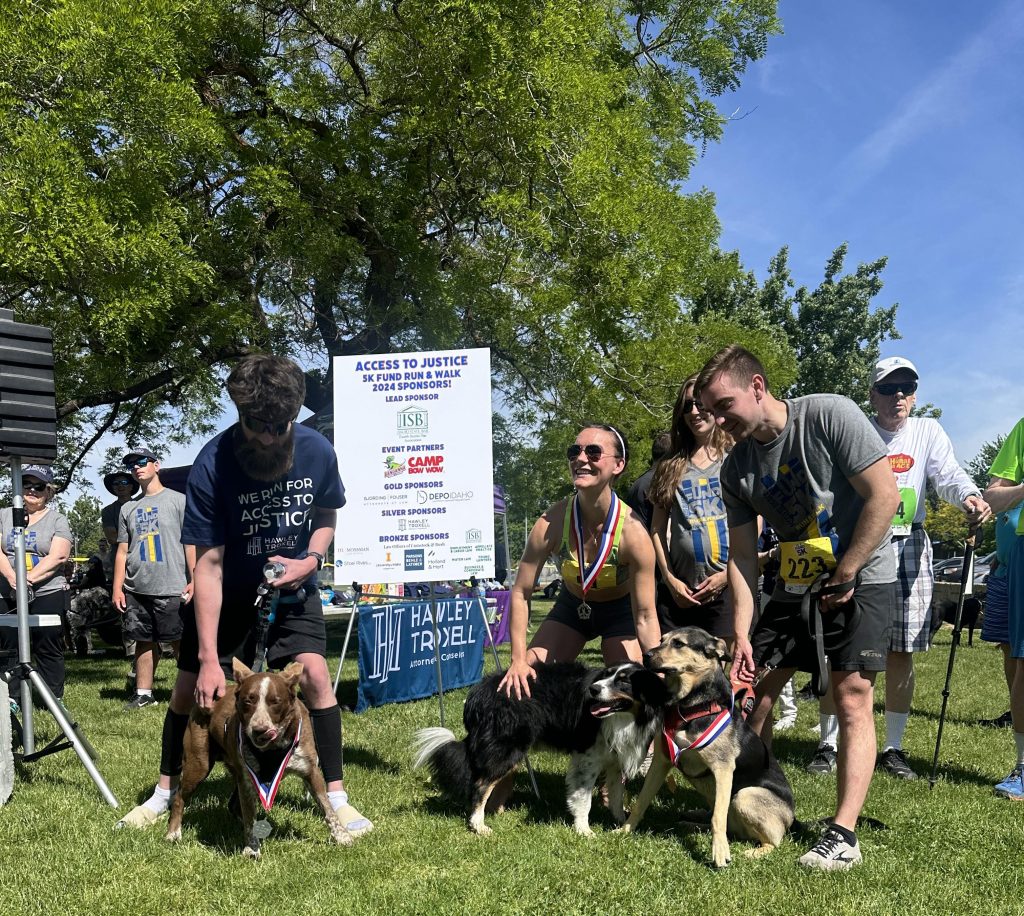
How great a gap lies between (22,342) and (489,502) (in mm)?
3228

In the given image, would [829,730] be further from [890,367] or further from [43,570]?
[43,570]

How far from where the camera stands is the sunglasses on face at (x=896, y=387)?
201 inches

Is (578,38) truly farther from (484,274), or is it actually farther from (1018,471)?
(1018,471)

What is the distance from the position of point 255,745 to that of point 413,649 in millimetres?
4433

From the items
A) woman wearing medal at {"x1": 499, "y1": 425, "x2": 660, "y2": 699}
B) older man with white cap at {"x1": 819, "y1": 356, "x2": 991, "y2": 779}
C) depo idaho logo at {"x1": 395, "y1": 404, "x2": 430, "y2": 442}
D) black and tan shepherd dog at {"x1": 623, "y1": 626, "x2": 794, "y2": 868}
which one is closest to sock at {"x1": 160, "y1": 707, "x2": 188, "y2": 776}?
woman wearing medal at {"x1": 499, "y1": 425, "x2": 660, "y2": 699}

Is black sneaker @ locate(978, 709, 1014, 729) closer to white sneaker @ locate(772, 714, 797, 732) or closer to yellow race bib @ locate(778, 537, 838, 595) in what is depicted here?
white sneaker @ locate(772, 714, 797, 732)

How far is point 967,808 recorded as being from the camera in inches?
170

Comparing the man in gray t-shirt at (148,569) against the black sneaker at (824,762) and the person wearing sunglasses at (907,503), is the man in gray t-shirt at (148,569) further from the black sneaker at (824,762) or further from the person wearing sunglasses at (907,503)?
the person wearing sunglasses at (907,503)

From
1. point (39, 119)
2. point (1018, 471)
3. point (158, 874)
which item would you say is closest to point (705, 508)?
point (1018, 471)

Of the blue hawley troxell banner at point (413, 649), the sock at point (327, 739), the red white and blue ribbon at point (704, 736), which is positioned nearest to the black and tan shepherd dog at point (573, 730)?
the red white and blue ribbon at point (704, 736)

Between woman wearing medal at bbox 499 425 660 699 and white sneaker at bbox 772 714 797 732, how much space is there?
8.44 ft

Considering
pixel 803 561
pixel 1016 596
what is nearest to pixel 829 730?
pixel 1016 596

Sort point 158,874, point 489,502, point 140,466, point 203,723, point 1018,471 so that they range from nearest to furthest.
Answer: point 158,874, point 203,723, point 1018,471, point 489,502, point 140,466

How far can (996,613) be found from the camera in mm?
5617
